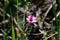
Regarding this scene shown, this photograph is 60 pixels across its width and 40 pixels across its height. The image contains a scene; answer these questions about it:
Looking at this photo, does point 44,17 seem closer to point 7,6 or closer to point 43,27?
point 43,27

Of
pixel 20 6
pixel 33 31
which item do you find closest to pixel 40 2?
pixel 20 6

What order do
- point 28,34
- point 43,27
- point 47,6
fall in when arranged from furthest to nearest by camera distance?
point 47,6 < point 43,27 < point 28,34

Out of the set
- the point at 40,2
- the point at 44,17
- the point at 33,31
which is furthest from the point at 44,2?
the point at 33,31

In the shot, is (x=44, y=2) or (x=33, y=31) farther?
(x=44, y=2)

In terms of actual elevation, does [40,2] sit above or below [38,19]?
above

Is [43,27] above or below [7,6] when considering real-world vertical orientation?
below

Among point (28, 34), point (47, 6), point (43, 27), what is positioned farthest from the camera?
point (47, 6)

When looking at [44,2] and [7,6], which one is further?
[44,2]

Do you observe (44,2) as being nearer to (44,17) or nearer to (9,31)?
(44,17)
